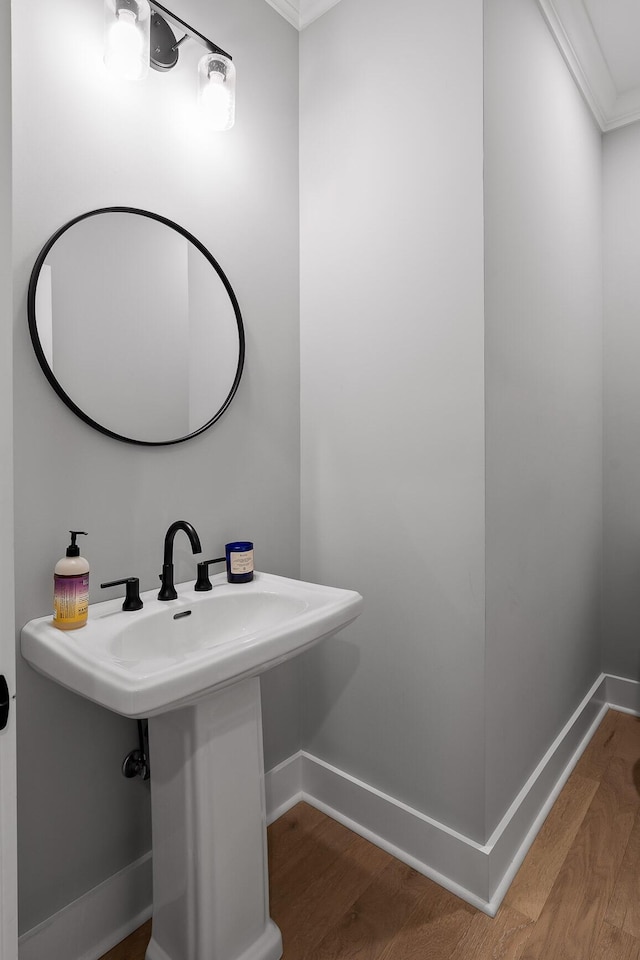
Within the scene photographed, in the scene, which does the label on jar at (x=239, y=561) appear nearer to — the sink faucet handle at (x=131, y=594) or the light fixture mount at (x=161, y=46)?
the sink faucet handle at (x=131, y=594)

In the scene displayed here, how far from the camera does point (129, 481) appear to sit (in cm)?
137

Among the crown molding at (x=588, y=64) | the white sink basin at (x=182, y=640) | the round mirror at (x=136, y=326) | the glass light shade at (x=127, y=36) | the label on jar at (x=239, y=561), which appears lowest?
the white sink basin at (x=182, y=640)

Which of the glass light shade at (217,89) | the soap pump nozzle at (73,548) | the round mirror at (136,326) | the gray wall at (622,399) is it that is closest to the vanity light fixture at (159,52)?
the glass light shade at (217,89)

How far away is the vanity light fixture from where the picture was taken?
48.3 inches

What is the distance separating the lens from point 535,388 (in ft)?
5.67

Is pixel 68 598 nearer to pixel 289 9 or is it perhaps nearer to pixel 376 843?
pixel 376 843

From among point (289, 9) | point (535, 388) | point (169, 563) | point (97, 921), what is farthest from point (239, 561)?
point (289, 9)

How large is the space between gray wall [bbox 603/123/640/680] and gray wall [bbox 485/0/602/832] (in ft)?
0.44

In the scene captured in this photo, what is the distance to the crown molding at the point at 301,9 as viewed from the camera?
173 cm

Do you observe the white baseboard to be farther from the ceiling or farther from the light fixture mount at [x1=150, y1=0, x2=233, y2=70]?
the ceiling

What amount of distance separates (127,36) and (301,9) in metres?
0.86

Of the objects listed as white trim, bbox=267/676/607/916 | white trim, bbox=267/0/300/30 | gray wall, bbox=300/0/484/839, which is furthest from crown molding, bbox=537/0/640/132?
white trim, bbox=267/676/607/916

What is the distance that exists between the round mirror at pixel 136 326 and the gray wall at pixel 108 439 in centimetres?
4

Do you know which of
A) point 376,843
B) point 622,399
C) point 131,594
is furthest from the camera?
point 622,399
